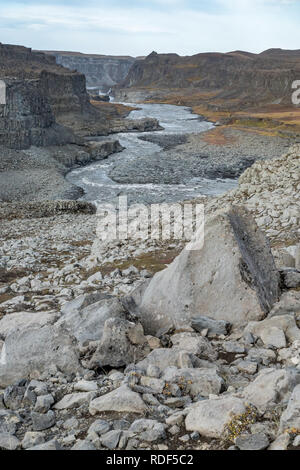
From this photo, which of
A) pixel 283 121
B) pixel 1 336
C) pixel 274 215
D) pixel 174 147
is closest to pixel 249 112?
pixel 283 121

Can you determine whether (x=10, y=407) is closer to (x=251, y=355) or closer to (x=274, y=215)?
(x=251, y=355)

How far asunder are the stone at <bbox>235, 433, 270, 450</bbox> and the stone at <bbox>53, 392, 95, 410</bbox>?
7.58 feet

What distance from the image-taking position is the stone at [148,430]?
482cm

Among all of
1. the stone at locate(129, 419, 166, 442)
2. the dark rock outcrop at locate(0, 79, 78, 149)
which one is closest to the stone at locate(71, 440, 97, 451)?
the stone at locate(129, 419, 166, 442)

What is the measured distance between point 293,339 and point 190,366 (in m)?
1.86

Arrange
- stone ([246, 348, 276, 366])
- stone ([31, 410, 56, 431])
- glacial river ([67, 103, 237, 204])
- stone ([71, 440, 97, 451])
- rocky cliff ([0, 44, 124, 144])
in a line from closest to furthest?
stone ([71, 440, 97, 451]) < stone ([31, 410, 56, 431]) < stone ([246, 348, 276, 366]) < glacial river ([67, 103, 237, 204]) < rocky cliff ([0, 44, 124, 144])

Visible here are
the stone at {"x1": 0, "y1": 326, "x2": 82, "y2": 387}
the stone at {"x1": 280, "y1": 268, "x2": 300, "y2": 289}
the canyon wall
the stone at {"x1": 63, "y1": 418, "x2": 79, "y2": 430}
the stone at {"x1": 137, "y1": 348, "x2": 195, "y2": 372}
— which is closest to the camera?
the stone at {"x1": 63, "y1": 418, "x2": 79, "y2": 430}

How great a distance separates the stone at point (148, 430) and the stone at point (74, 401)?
1130mm

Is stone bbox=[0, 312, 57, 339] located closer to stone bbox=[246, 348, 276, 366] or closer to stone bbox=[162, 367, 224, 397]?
stone bbox=[162, 367, 224, 397]

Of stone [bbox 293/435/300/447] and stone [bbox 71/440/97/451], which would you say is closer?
stone [bbox 293/435/300/447]

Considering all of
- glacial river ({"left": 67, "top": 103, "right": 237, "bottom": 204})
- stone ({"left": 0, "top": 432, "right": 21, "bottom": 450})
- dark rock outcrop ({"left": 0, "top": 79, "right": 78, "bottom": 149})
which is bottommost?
glacial river ({"left": 67, "top": 103, "right": 237, "bottom": 204})

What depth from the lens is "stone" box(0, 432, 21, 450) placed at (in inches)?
200

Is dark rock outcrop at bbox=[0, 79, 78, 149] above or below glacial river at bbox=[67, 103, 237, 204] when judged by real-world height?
above

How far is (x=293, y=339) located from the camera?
7.08 m
